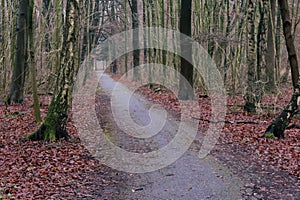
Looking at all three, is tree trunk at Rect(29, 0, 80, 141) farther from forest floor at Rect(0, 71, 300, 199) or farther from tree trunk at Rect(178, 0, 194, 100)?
tree trunk at Rect(178, 0, 194, 100)

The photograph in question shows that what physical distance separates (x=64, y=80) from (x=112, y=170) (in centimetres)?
320

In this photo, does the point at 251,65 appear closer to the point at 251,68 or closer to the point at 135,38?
the point at 251,68

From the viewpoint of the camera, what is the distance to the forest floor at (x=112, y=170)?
5.70 m

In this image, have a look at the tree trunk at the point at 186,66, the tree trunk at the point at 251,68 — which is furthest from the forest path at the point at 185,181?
the tree trunk at the point at 186,66

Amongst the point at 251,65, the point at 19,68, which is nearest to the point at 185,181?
the point at 251,65

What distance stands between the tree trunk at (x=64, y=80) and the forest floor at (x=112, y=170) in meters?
0.41

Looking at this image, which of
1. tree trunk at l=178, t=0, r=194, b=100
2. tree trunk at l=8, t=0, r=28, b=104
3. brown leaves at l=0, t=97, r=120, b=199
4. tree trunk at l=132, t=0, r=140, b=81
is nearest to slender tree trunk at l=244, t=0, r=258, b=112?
tree trunk at l=178, t=0, r=194, b=100

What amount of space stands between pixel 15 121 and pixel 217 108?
25.4 feet

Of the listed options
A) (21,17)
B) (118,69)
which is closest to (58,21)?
(21,17)

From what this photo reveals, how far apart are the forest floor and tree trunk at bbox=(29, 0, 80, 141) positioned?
0.41 metres

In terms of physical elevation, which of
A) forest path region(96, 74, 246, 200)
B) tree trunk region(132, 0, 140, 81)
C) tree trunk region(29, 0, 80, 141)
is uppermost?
tree trunk region(132, 0, 140, 81)

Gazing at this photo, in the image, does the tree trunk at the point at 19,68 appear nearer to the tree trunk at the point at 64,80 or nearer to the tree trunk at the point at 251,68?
the tree trunk at the point at 64,80

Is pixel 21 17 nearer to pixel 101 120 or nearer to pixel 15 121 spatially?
pixel 15 121

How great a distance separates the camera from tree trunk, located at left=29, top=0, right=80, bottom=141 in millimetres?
8984
